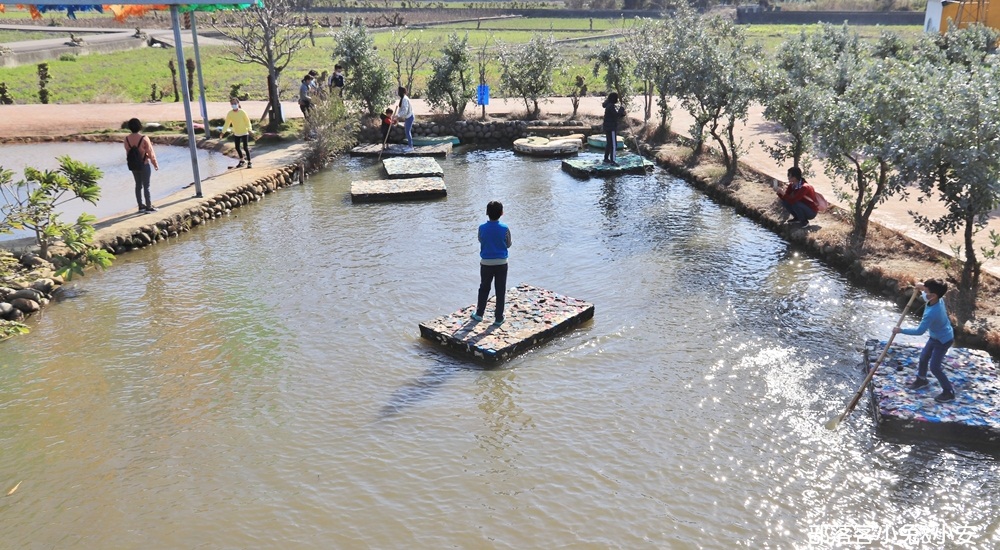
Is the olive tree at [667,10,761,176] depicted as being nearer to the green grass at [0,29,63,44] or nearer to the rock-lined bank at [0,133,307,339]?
the rock-lined bank at [0,133,307,339]

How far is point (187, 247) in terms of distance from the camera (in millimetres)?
13609

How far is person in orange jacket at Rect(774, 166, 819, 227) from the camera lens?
13164 millimetres

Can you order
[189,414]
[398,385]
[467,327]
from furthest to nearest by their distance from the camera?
1. [467,327]
2. [398,385]
3. [189,414]

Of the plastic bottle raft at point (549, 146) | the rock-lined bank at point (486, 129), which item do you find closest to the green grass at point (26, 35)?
the rock-lined bank at point (486, 129)

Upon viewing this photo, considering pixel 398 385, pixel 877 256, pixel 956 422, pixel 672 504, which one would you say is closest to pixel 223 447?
pixel 398 385

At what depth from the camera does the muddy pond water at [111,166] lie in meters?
15.2

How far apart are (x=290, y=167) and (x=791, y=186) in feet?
37.9

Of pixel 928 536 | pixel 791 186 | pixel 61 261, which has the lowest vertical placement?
pixel 928 536

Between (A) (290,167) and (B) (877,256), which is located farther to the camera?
(A) (290,167)

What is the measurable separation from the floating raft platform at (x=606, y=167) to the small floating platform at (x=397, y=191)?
146 inches

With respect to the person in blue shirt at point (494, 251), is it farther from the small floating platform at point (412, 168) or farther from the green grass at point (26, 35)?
the green grass at point (26, 35)

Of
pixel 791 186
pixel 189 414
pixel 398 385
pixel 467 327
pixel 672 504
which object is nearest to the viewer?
pixel 672 504

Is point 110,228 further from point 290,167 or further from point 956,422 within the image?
point 956,422

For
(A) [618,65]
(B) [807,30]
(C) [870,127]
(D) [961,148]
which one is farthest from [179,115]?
(B) [807,30]
